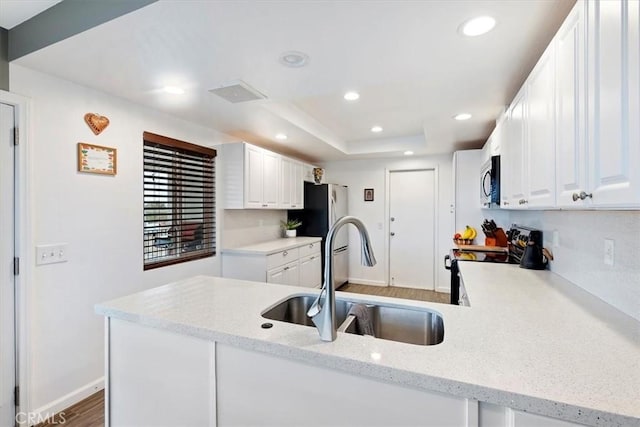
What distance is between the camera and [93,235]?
89.1 inches

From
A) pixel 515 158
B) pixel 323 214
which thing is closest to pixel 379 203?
pixel 323 214

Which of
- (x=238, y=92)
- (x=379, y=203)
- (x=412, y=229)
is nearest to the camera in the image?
(x=238, y=92)

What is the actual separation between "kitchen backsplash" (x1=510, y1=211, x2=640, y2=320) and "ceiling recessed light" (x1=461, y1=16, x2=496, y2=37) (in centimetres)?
103

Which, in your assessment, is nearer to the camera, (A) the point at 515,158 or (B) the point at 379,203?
(A) the point at 515,158

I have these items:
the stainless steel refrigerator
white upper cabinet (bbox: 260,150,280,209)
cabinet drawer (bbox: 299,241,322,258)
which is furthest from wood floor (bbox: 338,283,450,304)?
white upper cabinet (bbox: 260,150,280,209)

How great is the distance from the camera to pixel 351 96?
9.35 ft

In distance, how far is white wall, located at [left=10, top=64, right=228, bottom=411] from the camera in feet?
6.40

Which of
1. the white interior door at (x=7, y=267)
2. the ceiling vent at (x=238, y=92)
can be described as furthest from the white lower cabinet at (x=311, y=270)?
the white interior door at (x=7, y=267)

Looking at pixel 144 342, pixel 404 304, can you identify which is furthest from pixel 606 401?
pixel 144 342

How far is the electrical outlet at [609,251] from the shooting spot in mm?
1382

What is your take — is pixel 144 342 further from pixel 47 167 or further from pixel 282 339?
pixel 47 167

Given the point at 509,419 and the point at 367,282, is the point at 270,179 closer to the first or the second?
the point at 367,282

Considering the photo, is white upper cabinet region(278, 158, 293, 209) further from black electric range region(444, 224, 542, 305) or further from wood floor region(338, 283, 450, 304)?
black electric range region(444, 224, 542, 305)

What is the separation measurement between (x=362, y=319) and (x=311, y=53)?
1456mm
